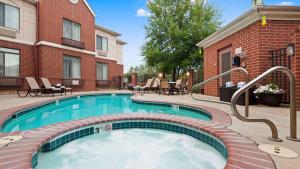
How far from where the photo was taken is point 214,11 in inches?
797

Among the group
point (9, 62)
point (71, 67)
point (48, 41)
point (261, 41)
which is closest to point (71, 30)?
point (48, 41)

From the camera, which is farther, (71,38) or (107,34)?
(107,34)

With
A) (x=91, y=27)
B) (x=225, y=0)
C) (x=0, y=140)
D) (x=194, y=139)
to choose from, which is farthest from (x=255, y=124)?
(x=225, y=0)

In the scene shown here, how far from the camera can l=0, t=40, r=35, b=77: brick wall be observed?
41.6 ft

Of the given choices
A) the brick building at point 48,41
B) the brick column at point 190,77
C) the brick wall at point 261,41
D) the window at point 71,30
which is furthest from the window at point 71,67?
the brick wall at point 261,41

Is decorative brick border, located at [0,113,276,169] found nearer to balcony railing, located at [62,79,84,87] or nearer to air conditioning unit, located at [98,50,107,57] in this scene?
balcony railing, located at [62,79,84,87]

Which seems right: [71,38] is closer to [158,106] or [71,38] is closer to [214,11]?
[158,106]

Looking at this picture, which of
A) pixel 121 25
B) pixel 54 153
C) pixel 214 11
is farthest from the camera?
pixel 121 25

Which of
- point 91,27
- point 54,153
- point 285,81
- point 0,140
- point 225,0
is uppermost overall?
point 225,0

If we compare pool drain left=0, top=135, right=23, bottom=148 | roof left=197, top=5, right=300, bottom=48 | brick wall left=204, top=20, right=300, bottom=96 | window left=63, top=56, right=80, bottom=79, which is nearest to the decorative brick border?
pool drain left=0, top=135, right=23, bottom=148

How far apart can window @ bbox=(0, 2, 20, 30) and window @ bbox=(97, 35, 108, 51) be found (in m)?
8.38

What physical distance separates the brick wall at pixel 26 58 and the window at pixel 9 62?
Result: 0.22 meters

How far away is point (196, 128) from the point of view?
351 cm

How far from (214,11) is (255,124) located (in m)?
19.3
